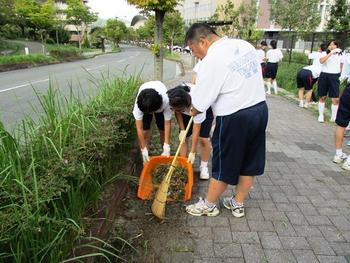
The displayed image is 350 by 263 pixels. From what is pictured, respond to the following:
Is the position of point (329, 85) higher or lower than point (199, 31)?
lower

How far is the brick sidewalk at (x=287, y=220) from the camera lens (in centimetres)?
279

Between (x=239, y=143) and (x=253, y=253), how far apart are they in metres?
0.89

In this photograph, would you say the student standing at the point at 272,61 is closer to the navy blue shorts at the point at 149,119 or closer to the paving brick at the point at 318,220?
the navy blue shorts at the point at 149,119

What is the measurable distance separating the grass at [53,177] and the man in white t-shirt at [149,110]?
0.23 metres

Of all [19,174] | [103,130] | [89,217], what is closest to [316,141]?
[103,130]

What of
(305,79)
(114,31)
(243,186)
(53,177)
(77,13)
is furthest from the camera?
(114,31)

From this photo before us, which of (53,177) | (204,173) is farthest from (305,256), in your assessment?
(53,177)

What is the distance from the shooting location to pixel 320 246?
9.45 ft

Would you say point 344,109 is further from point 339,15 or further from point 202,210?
point 339,15

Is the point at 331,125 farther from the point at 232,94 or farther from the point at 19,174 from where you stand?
the point at 19,174

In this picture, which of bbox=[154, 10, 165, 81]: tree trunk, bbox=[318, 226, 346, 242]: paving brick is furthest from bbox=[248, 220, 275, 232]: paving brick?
bbox=[154, 10, 165, 81]: tree trunk

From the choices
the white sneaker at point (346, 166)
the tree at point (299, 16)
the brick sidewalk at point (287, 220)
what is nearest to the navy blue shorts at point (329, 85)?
the brick sidewalk at point (287, 220)

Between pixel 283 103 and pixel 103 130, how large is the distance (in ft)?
24.8

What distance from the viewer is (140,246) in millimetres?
2861
